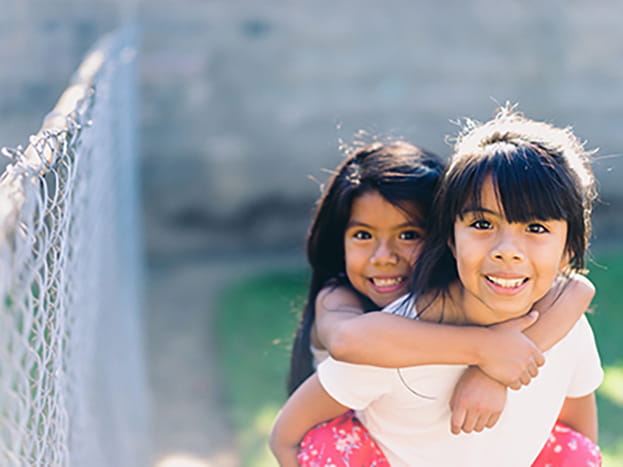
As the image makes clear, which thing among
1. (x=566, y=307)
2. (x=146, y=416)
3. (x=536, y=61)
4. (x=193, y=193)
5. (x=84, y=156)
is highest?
(x=536, y=61)

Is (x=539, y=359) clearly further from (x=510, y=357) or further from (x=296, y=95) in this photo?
(x=296, y=95)

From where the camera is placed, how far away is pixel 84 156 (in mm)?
2121

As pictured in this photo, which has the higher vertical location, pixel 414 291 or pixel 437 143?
pixel 437 143

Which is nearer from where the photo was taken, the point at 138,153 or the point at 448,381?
the point at 448,381

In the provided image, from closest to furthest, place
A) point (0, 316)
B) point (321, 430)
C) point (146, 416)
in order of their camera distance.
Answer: point (0, 316) → point (321, 430) → point (146, 416)

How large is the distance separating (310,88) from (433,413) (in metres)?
5.10

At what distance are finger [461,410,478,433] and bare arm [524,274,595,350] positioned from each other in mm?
215

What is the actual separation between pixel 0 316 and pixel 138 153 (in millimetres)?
5507

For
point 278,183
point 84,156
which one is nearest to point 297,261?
point 278,183

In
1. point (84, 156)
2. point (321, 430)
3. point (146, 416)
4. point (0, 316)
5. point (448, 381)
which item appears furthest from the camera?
point (146, 416)

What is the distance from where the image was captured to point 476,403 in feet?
5.01

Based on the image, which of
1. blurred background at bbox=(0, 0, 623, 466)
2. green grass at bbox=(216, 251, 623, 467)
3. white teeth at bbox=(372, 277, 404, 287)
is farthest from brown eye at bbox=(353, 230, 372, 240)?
blurred background at bbox=(0, 0, 623, 466)

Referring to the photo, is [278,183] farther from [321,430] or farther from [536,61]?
[321,430]

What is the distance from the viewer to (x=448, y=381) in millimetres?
1607
